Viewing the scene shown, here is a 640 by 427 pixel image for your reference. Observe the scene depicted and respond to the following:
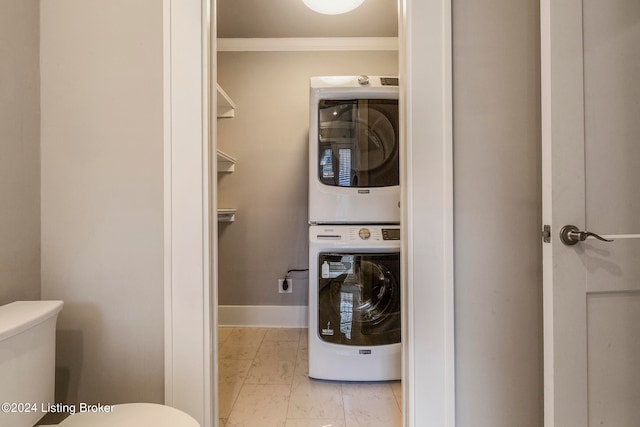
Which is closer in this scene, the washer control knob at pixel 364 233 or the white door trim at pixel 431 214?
the white door trim at pixel 431 214

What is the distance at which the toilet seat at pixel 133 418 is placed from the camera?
2.75 ft

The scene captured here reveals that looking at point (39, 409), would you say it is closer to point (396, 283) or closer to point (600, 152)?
point (396, 283)

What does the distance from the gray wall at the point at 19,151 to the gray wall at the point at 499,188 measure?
4.94ft

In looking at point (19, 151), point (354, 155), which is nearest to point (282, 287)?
point (354, 155)

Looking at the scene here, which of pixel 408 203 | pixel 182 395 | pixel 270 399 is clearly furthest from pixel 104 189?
pixel 270 399

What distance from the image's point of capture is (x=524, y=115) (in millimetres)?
1065

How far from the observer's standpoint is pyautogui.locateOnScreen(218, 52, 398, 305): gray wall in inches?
98.6

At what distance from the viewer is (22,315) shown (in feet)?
2.77

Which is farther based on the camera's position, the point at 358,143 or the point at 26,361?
A: the point at 358,143

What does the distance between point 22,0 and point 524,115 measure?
71.0 inches

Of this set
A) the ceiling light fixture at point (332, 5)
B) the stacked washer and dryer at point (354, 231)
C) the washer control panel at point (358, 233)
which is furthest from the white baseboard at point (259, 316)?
the ceiling light fixture at point (332, 5)

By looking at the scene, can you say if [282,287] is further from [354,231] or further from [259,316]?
[354,231]

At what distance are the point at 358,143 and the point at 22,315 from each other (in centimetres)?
158

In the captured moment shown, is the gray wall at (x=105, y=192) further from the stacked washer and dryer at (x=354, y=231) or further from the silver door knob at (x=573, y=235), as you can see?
the silver door knob at (x=573, y=235)
